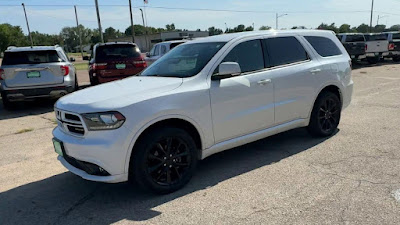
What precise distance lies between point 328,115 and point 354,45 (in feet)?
48.2

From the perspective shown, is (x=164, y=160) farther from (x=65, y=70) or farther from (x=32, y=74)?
(x=32, y=74)

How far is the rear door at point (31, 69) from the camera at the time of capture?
8.80m

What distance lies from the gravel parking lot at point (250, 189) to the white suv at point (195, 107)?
1.17 ft

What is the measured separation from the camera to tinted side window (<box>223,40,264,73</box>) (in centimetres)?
456

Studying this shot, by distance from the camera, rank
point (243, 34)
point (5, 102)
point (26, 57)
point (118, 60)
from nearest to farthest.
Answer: point (243, 34), point (26, 57), point (5, 102), point (118, 60)

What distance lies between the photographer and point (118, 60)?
33.7 ft

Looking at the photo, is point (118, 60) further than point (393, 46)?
No

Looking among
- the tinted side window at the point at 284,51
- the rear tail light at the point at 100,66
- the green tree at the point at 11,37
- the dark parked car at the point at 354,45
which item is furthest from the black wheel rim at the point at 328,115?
the green tree at the point at 11,37

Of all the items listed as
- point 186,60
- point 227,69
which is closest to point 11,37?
point 186,60

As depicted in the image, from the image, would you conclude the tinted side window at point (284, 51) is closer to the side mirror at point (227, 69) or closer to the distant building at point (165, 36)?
the side mirror at point (227, 69)

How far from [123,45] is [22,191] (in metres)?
7.12

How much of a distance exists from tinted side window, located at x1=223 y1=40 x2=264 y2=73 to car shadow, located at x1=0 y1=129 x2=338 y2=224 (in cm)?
132

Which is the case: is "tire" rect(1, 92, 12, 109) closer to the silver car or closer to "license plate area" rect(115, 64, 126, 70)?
the silver car

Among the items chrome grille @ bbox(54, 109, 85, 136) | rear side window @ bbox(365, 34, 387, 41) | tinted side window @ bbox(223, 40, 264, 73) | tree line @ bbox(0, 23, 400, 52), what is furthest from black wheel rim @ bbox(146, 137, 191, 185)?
tree line @ bbox(0, 23, 400, 52)
